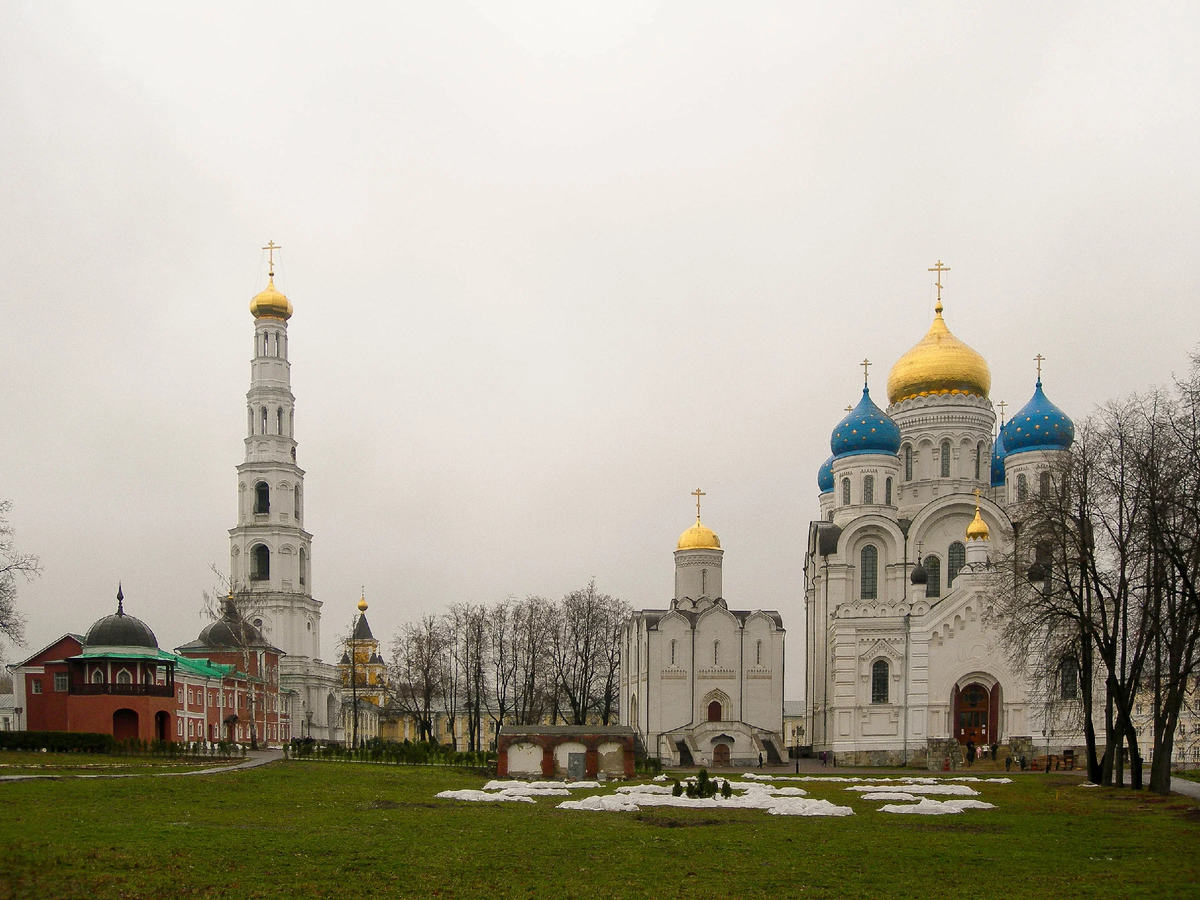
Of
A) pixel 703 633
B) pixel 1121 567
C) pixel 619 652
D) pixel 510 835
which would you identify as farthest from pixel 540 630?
pixel 510 835

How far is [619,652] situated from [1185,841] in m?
46.5

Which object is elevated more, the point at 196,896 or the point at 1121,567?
the point at 1121,567

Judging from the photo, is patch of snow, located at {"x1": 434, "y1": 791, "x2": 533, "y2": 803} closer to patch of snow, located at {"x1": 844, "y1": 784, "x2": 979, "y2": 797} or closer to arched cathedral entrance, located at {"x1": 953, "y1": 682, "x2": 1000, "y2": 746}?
patch of snow, located at {"x1": 844, "y1": 784, "x2": 979, "y2": 797}

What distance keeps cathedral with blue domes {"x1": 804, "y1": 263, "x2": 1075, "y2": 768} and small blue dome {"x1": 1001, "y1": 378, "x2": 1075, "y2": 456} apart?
0.06 m

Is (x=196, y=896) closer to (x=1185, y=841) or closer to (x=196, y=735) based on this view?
(x=1185, y=841)

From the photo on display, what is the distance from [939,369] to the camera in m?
55.2

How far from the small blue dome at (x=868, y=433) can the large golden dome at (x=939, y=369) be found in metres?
2.11

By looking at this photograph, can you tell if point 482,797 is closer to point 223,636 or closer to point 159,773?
point 159,773

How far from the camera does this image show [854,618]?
50500 millimetres

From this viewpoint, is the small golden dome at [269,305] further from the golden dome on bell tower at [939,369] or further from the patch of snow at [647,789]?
the patch of snow at [647,789]

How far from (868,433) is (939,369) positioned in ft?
14.3

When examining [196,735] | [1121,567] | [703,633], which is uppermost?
[1121,567]

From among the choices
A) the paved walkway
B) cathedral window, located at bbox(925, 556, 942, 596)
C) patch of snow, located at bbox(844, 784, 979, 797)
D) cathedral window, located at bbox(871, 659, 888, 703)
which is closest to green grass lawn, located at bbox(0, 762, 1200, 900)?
the paved walkway

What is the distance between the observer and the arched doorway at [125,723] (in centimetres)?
4584
